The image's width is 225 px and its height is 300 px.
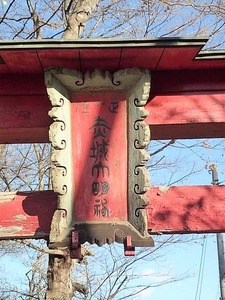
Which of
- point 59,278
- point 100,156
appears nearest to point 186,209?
point 100,156

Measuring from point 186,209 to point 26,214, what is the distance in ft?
3.27

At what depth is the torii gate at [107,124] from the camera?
2.69 m

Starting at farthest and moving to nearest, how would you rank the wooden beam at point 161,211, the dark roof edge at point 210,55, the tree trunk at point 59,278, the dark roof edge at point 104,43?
the tree trunk at point 59,278 < the wooden beam at point 161,211 < the dark roof edge at point 210,55 < the dark roof edge at point 104,43

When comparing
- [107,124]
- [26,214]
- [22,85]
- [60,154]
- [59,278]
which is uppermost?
[22,85]

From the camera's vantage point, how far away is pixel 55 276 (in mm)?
5805

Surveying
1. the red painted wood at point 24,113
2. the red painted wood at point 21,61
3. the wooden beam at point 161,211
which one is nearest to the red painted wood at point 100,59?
the red painted wood at point 21,61

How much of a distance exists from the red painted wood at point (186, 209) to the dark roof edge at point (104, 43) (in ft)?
3.17

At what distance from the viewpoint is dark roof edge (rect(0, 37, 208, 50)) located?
8.54 ft

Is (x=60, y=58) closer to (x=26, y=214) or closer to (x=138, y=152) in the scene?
(x=138, y=152)

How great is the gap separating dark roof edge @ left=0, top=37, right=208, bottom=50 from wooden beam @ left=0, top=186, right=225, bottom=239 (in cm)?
92

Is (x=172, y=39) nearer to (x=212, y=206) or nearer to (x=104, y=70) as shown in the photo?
(x=104, y=70)

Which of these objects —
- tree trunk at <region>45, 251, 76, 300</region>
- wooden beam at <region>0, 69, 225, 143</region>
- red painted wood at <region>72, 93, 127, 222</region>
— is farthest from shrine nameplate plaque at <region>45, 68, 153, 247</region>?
tree trunk at <region>45, 251, 76, 300</region>

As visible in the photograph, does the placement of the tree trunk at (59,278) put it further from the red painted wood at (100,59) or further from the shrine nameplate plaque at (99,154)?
the red painted wood at (100,59)

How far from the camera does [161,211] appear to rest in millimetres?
3057
